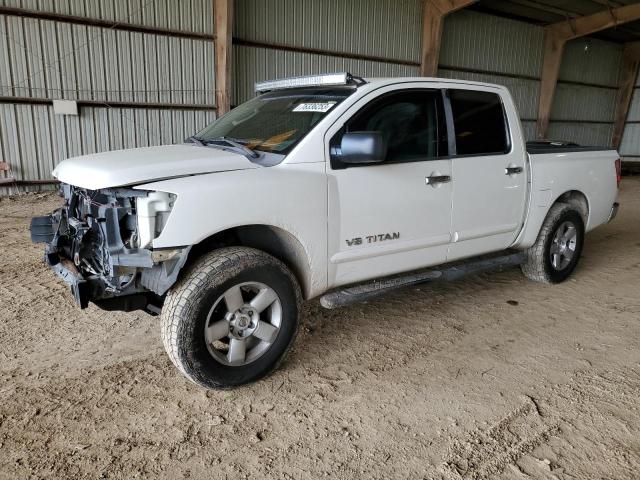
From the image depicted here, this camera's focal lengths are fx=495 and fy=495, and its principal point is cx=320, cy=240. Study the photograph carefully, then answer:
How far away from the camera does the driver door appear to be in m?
3.21

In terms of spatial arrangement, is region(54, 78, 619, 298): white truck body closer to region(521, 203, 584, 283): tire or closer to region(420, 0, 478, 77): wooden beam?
region(521, 203, 584, 283): tire

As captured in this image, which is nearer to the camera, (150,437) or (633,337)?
(150,437)

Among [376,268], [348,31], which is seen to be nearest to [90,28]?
[348,31]

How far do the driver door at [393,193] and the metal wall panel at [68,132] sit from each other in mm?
8037

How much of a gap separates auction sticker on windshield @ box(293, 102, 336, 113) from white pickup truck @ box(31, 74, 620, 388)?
0.09 ft

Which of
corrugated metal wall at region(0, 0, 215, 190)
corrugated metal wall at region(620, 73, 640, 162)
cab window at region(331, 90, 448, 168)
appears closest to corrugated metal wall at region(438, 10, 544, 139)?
corrugated metal wall at region(620, 73, 640, 162)

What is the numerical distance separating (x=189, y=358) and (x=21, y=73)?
8.59 metres

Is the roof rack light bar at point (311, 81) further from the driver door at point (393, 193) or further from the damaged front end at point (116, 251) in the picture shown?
the damaged front end at point (116, 251)

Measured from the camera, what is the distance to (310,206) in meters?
3.04

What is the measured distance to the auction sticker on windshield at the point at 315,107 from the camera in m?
3.29

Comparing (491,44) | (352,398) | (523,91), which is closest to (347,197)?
(352,398)

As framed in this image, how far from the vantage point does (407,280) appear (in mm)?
3650

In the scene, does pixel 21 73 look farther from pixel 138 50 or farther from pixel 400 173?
pixel 400 173

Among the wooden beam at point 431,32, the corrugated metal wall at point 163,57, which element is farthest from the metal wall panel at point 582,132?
the wooden beam at point 431,32
